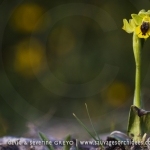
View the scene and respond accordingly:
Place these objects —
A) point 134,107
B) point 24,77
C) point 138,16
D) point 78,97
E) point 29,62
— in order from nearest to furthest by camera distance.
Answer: point 134,107
point 138,16
point 78,97
point 24,77
point 29,62

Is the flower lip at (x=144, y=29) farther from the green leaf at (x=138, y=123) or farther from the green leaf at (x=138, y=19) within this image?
the green leaf at (x=138, y=123)

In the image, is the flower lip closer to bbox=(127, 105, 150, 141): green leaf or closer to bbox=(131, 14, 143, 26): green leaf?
bbox=(131, 14, 143, 26): green leaf

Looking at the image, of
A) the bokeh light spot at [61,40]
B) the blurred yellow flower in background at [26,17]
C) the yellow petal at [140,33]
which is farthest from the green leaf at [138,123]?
the blurred yellow flower in background at [26,17]

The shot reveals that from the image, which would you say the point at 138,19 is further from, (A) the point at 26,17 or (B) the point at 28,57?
(A) the point at 26,17

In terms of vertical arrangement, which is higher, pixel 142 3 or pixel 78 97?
pixel 142 3

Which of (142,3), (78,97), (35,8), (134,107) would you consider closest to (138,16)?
(134,107)

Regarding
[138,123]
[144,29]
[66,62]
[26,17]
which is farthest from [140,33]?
[26,17]

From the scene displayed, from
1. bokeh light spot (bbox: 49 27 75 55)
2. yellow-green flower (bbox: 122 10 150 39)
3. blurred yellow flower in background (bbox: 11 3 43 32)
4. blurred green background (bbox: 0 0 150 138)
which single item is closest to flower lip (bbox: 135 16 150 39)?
yellow-green flower (bbox: 122 10 150 39)

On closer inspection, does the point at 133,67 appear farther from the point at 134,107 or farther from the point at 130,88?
the point at 134,107
